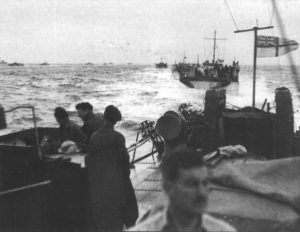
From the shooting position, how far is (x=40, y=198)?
4645 millimetres

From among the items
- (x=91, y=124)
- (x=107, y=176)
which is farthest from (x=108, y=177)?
(x=91, y=124)

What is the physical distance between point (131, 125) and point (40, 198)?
2100cm

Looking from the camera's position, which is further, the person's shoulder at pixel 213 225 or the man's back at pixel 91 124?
the man's back at pixel 91 124

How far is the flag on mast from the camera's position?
11523 millimetres

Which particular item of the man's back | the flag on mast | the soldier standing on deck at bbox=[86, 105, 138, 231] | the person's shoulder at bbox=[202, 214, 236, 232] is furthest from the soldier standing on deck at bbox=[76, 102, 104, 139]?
the flag on mast

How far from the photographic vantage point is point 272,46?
11.7 meters

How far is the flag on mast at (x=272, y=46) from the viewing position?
11.5 meters

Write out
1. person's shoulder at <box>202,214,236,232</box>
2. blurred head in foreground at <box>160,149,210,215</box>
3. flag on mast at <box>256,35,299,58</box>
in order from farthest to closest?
flag on mast at <box>256,35,299,58</box> → person's shoulder at <box>202,214,236,232</box> → blurred head in foreground at <box>160,149,210,215</box>

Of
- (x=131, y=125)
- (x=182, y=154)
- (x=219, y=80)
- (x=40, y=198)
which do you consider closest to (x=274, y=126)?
(x=40, y=198)

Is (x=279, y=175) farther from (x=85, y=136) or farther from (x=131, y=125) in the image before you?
(x=131, y=125)

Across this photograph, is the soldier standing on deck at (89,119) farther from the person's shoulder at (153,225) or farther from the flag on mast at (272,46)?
the flag on mast at (272,46)

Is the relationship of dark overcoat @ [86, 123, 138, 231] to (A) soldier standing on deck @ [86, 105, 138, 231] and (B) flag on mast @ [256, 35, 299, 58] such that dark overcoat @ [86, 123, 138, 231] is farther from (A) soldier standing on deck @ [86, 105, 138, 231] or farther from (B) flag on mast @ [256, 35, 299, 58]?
(B) flag on mast @ [256, 35, 299, 58]

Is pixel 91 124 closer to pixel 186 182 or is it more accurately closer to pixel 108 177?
pixel 108 177

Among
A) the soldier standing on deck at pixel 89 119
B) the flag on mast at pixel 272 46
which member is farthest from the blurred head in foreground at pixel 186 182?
the flag on mast at pixel 272 46
